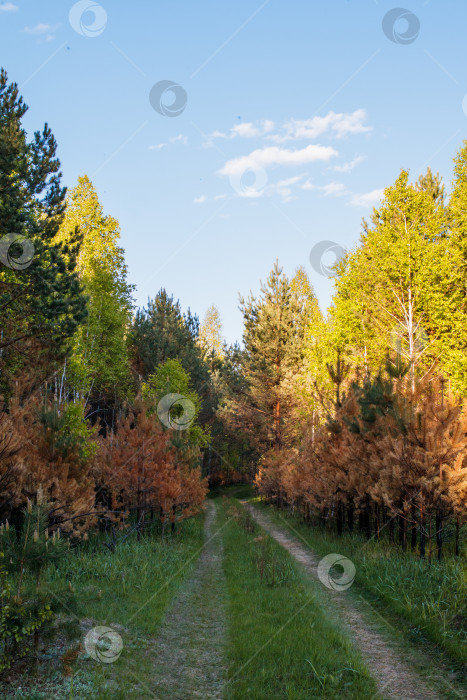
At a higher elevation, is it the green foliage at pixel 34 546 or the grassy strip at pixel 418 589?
the green foliage at pixel 34 546

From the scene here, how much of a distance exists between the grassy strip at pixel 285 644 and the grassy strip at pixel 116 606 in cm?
112

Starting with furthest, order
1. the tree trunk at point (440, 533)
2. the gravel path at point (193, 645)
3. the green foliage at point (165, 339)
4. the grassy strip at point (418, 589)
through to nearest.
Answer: the green foliage at point (165, 339) → the tree trunk at point (440, 533) → the grassy strip at point (418, 589) → the gravel path at point (193, 645)

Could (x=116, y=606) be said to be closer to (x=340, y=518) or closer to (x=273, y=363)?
(x=340, y=518)

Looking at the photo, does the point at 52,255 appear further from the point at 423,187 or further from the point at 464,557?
the point at 423,187

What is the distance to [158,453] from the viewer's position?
45.2 feet

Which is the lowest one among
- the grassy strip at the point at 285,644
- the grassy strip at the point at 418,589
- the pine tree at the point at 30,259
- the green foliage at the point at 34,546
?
the grassy strip at the point at 285,644

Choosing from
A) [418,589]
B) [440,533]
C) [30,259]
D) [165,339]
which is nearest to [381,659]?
[418,589]

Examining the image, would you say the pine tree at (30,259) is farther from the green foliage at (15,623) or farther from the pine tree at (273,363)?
the pine tree at (273,363)

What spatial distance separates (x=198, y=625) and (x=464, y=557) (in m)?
5.68

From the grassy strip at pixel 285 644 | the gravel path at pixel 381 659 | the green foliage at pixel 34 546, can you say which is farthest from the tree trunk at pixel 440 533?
the green foliage at pixel 34 546

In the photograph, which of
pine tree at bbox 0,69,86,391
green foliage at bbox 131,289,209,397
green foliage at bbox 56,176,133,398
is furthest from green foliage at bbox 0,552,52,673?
green foliage at bbox 131,289,209,397

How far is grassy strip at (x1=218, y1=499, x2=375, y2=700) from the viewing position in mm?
4730

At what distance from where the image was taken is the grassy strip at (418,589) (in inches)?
237

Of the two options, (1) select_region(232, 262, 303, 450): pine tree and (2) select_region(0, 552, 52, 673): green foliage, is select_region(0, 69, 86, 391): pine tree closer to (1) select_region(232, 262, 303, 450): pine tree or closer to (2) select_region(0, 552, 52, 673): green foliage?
(2) select_region(0, 552, 52, 673): green foliage
